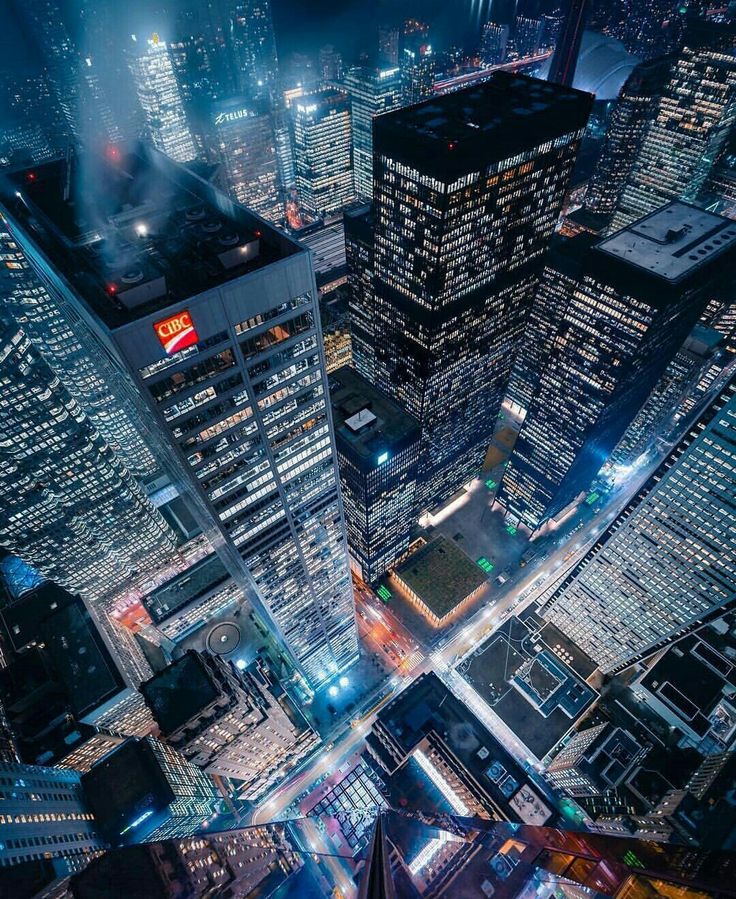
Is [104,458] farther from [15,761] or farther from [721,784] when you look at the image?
[721,784]

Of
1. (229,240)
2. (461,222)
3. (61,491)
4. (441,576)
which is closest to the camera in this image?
(229,240)

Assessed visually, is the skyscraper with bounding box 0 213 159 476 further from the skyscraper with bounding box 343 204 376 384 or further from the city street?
the city street

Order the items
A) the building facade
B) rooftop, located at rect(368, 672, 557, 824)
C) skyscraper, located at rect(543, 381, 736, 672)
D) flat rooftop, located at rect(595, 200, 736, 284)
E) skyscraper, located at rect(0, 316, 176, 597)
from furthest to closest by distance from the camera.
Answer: the building facade
flat rooftop, located at rect(595, 200, 736, 284)
rooftop, located at rect(368, 672, 557, 824)
skyscraper, located at rect(0, 316, 176, 597)
skyscraper, located at rect(543, 381, 736, 672)

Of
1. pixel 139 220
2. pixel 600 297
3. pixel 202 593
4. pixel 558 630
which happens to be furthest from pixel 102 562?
pixel 600 297

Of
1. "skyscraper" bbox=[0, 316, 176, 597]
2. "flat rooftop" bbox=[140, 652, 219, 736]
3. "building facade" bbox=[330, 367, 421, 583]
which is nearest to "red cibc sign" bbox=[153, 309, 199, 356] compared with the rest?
"flat rooftop" bbox=[140, 652, 219, 736]

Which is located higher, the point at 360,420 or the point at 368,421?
the point at 360,420

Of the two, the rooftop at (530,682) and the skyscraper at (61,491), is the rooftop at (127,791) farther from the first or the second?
the rooftop at (530,682)

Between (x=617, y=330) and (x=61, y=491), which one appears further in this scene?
(x=61, y=491)

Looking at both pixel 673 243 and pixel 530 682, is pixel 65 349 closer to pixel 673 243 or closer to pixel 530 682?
pixel 530 682

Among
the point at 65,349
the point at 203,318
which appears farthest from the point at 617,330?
the point at 65,349
